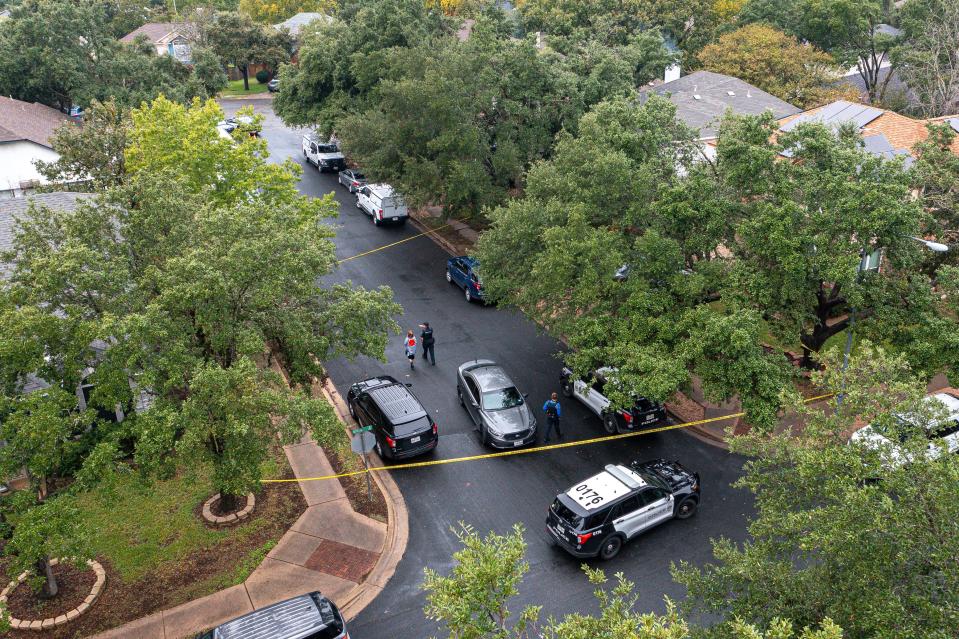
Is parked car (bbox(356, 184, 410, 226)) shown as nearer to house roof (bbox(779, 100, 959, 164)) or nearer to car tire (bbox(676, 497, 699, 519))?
house roof (bbox(779, 100, 959, 164))

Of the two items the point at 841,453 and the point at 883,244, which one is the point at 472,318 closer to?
the point at 883,244

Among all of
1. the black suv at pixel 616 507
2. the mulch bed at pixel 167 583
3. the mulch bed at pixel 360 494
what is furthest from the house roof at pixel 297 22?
the black suv at pixel 616 507

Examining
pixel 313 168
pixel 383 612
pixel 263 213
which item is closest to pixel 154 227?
pixel 263 213

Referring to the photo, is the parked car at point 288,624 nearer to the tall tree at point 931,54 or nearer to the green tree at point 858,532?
the green tree at point 858,532

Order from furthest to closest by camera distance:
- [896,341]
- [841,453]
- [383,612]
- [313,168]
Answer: [313,168] → [896,341] → [383,612] → [841,453]

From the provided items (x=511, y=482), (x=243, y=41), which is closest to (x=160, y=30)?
(x=243, y=41)

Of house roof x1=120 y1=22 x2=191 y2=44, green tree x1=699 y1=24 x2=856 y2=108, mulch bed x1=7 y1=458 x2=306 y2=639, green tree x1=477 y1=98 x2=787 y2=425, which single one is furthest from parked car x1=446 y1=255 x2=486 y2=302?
house roof x1=120 y1=22 x2=191 y2=44
